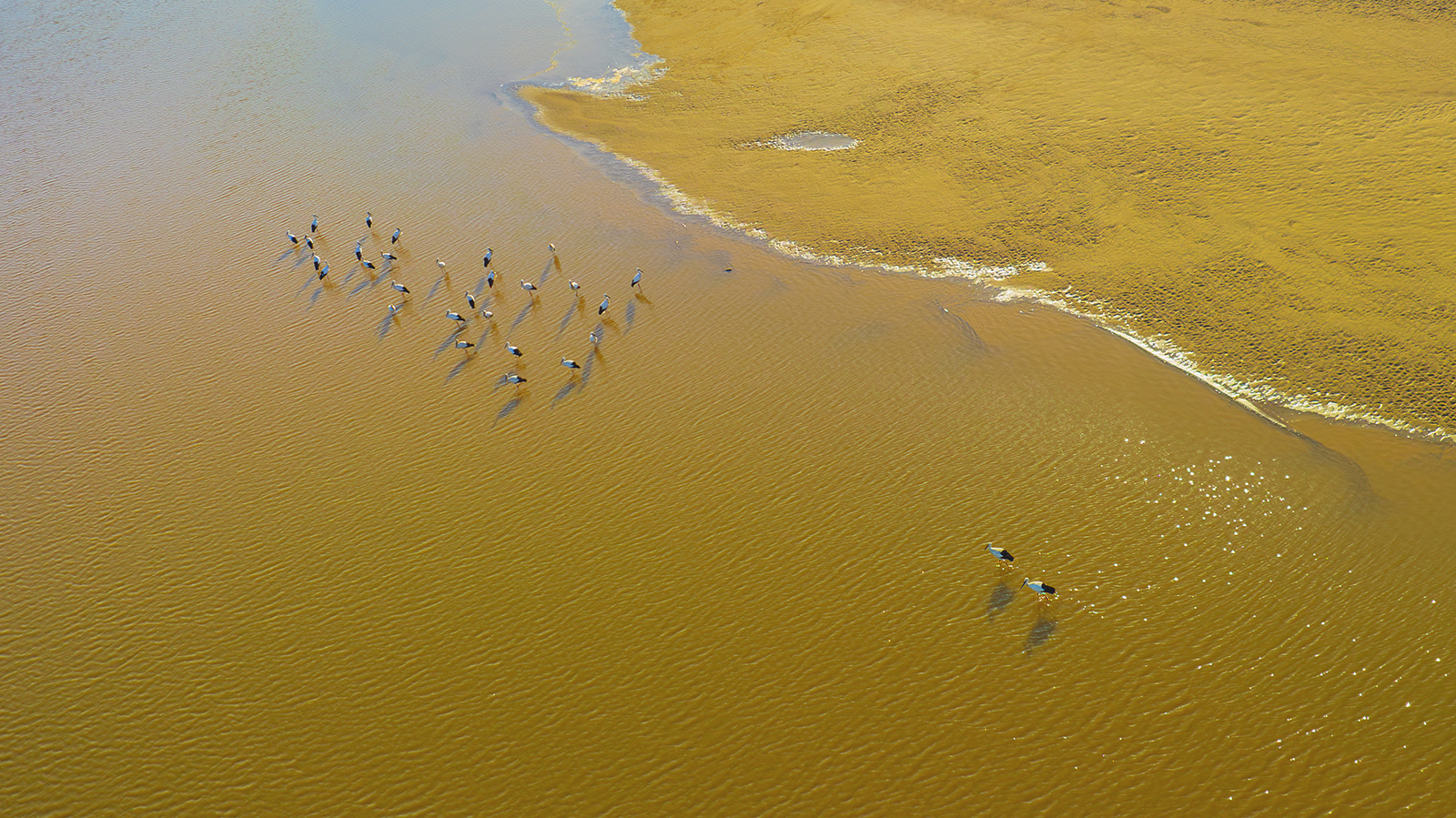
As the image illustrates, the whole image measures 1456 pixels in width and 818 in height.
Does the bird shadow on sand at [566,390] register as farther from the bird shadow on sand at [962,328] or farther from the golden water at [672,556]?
the bird shadow on sand at [962,328]

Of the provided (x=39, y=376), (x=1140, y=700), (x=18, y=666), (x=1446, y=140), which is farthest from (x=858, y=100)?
(x=18, y=666)

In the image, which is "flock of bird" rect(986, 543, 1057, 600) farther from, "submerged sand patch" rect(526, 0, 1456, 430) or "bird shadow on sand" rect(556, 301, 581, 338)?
"bird shadow on sand" rect(556, 301, 581, 338)

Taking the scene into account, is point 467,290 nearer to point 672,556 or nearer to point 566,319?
point 566,319

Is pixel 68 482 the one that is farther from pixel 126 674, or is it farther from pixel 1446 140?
pixel 1446 140

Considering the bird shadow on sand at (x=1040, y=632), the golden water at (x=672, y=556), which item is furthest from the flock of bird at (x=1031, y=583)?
the bird shadow on sand at (x=1040, y=632)

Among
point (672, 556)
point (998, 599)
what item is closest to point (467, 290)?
point (672, 556)

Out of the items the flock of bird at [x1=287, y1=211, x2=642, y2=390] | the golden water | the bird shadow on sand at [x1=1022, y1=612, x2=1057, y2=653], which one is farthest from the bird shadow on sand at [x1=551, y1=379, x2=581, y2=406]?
the bird shadow on sand at [x1=1022, y1=612, x2=1057, y2=653]
